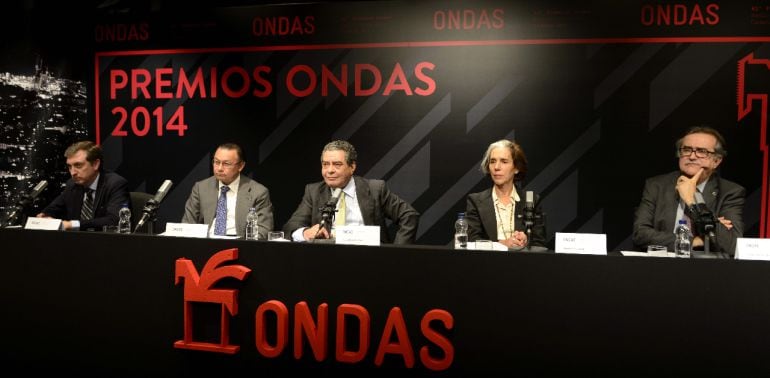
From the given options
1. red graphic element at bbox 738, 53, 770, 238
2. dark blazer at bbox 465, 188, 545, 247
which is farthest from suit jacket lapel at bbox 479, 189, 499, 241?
red graphic element at bbox 738, 53, 770, 238

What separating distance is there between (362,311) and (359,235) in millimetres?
312

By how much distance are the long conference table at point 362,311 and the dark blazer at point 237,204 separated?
1.23 meters

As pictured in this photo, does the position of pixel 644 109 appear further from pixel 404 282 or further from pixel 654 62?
pixel 404 282

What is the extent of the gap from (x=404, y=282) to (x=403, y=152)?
2.26 metres

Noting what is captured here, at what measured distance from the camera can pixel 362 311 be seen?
6.70 feet

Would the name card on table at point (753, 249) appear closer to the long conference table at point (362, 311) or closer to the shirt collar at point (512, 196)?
the long conference table at point (362, 311)

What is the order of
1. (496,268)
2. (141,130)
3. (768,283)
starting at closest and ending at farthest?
(768,283) → (496,268) → (141,130)

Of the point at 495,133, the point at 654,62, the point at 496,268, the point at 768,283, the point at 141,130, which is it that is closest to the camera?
the point at 768,283

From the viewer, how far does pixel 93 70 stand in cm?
470

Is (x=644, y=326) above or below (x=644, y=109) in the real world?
below

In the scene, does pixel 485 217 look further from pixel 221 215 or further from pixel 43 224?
pixel 43 224

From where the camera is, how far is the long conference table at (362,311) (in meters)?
1.85

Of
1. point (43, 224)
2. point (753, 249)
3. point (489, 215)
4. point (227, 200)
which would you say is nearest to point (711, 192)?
point (489, 215)

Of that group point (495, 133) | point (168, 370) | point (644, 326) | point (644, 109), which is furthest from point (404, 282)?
point (644, 109)
